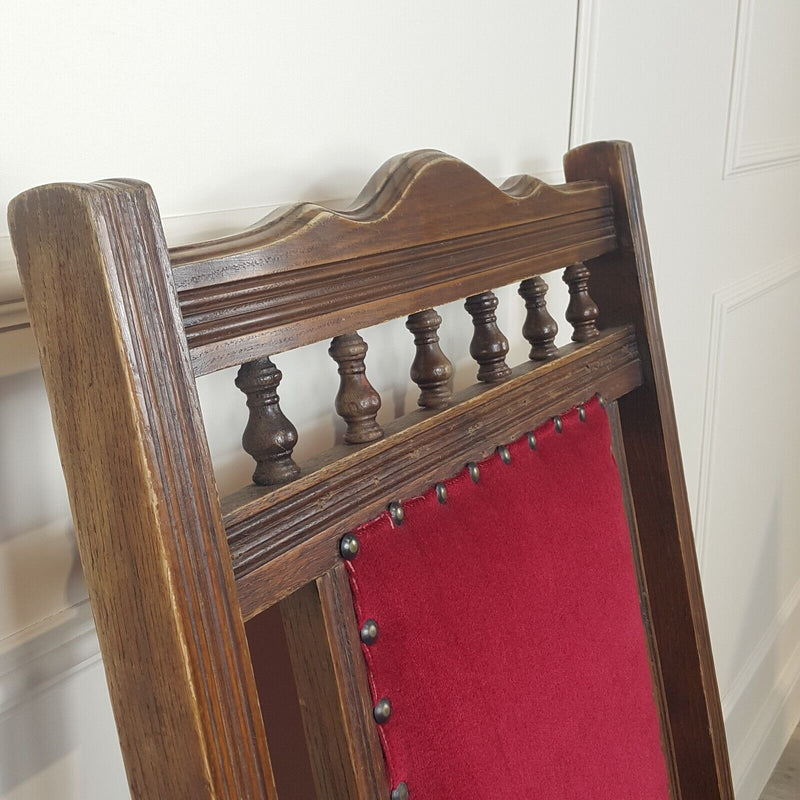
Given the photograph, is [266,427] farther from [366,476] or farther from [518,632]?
[518,632]

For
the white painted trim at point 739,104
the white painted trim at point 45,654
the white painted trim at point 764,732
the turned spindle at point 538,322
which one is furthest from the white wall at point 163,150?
the white painted trim at point 764,732

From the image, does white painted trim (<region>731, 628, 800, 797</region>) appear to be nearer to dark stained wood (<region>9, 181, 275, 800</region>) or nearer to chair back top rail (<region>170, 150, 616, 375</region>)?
chair back top rail (<region>170, 150, 616, 375</region>)

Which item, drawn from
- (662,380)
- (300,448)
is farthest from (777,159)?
(300,448)

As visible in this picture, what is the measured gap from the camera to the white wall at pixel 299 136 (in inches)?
18.9

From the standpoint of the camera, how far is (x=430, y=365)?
0.55 m

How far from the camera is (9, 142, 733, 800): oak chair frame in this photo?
349mm

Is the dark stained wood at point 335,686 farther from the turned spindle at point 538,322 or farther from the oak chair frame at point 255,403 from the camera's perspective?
the turned spindle at point 538,322

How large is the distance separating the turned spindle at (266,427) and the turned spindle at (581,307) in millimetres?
307

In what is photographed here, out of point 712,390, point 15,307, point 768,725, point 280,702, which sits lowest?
point 768,725

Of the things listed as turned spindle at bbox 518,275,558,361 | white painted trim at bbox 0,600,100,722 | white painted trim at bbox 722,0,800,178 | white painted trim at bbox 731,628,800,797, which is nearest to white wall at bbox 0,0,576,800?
white painted trim at bbox 0,600,100,722

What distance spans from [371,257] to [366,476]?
4.3 inches

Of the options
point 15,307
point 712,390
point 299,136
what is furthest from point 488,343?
point 712,390

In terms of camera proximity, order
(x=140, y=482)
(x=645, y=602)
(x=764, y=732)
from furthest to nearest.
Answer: (x=764, y=732) < (x=645, y=602) < (x=140, y=482)

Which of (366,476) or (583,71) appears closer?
(366,476)
